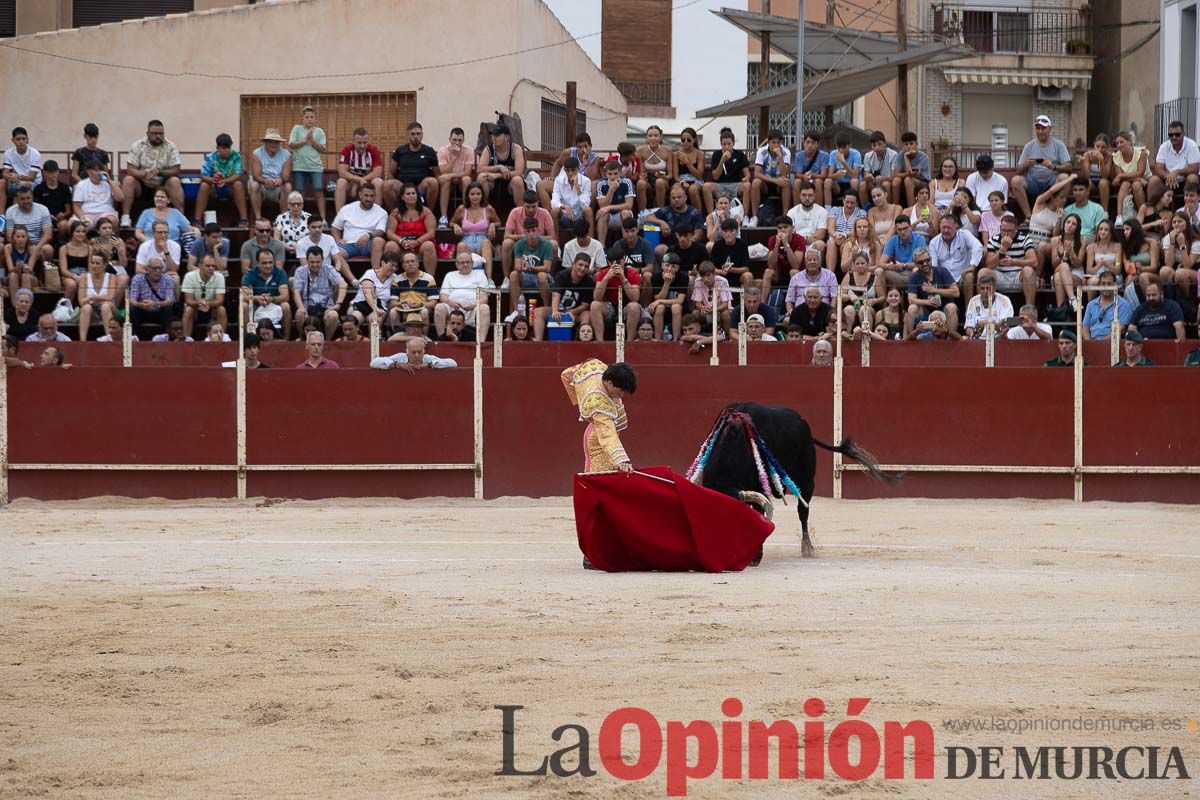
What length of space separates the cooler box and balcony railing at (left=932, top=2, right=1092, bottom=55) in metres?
16.5

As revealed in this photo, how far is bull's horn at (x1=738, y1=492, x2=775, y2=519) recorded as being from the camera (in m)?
8.22

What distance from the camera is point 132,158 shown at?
15078mm

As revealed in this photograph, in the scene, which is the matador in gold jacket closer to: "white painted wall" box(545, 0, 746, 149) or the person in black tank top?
the person in black tank top

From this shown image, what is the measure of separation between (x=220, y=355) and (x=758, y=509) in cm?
615

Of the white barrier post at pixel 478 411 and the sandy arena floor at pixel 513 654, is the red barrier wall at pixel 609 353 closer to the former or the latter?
the white barrier post at pixel 478 411

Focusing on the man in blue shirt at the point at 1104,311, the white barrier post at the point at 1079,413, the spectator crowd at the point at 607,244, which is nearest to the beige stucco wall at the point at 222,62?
the spectator crowd at the point at 607,244

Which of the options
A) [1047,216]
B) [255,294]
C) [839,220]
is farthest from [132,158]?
[1047,216]

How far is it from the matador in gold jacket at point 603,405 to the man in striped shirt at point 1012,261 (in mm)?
5529

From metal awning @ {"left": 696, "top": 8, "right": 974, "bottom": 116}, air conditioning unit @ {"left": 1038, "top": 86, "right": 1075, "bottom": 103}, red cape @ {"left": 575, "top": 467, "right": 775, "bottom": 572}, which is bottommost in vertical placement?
red cape @ {"left": 575, "top": 467, "right": 775, "bottom": 572}

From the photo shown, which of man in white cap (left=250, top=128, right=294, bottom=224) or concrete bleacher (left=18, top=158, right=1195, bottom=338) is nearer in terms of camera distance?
concrete bleacher (left=18, top=158, right=1195, bottom=338)

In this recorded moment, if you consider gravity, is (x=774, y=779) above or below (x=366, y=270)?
below

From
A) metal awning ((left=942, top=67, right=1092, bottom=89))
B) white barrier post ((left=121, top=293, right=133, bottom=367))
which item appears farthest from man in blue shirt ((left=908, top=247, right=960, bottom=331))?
metal awning ((left=942, top=67, right=1092, bottom=89))

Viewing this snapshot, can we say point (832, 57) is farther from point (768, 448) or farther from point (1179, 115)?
point (768, 448)

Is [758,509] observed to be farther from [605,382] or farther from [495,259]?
[495,259]
